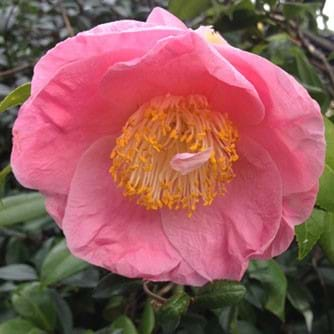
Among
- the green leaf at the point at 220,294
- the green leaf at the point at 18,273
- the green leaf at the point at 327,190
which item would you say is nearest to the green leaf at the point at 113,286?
the green leaf at the point at 220,294

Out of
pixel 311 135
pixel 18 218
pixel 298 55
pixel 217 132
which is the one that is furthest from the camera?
pixel 298 55

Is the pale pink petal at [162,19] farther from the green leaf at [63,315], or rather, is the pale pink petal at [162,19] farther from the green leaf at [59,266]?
the green leaf at [63,315]

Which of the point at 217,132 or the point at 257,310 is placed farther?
the point at 257,310

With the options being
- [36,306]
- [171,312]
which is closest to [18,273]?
[36,306]

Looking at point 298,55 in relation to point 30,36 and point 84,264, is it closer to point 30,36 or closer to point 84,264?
point 84,264

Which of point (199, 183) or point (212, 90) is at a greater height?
point (212, 90)

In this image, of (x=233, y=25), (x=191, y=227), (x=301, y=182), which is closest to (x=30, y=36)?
(x=233, y=25)

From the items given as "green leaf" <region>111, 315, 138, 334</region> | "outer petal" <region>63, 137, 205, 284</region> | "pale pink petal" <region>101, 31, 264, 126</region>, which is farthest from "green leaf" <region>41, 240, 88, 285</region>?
"pale pink petal" <region>101, 31, 264, 126</region>

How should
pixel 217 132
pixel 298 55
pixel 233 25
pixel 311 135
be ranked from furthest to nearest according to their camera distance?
pixel 233 25 → pixel 298 55 → pixel 217 132 → pixel 311 135

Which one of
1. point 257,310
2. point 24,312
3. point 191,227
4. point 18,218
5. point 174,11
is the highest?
point 174,11
